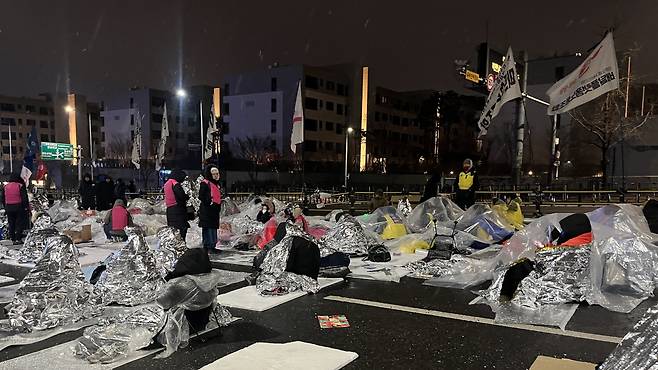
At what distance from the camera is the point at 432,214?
409 inches

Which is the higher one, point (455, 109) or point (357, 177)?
point (455, 109)

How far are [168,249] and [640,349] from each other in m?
5.77

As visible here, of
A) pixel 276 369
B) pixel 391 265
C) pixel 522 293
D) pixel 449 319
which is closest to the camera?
pixel 276 369

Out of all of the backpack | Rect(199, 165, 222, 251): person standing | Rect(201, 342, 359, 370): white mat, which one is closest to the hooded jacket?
Rect(199, 165, 222, 251): person standing

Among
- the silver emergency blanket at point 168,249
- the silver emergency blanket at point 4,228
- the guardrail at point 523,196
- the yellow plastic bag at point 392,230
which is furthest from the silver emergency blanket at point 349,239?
the guardrail at point 523,196

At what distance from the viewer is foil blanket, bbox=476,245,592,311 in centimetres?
528

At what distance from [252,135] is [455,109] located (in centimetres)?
2323

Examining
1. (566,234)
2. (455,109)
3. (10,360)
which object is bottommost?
(10,360)

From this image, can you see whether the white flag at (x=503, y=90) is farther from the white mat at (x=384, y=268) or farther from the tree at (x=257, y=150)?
the tree at (x=257, y=150)

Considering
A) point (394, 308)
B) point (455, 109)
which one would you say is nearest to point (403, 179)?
point (455, 109)

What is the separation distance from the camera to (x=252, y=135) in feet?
172

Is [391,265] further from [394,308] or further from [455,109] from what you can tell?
[455,109]

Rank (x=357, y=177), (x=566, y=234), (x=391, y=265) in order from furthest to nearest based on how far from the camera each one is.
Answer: (x=357, y=177) < (x=391, y=265) < (x=566, y=234)

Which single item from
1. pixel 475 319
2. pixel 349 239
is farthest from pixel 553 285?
pixel 349 239
